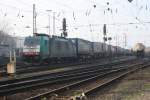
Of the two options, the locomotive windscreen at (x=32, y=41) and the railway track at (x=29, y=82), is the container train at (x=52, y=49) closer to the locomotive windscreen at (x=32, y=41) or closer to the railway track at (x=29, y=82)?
the locomotive windscreen at (x=32, y=41)

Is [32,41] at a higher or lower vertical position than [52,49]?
higher

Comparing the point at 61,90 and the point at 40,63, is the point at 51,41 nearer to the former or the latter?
the point at 40,63

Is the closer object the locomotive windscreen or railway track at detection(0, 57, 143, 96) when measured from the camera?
railway track at detection(0, 57, 143, 96)

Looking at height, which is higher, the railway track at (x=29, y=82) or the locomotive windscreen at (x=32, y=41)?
A: the locomotive windscreen at (x=32, y=41)

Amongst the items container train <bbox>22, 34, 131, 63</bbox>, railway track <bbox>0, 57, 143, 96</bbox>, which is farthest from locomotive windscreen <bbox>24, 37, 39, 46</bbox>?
railway track <bbox>0, 57, 143, 96</bbox>

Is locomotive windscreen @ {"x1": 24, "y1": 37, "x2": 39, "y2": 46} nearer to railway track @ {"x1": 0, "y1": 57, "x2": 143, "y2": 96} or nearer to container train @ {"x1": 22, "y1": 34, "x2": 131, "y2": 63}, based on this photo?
container train @ {"x1": 22, "y1": 34, "x2": 131, "y2": 63}

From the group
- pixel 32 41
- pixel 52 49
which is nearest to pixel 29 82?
pixel 32 41

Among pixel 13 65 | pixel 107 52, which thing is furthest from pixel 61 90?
pixel 107 52

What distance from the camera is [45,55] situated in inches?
1688

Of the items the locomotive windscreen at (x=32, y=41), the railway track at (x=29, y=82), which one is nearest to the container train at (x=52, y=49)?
the locomotive windscreen at (x=32, y=41)

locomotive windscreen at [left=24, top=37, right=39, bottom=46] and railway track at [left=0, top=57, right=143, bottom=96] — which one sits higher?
locomotive windscreen at [left=24, top=37, right=39, bottom=46]

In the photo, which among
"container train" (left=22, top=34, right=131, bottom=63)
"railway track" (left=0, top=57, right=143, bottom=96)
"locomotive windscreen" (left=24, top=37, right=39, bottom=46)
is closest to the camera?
"railway track" (left=0, top=57, right=143, bottom=96)

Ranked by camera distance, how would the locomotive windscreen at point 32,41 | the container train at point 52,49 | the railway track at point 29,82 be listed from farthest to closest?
the locomotive windscreen at point 32,41, the container train at point 52,49, the railway track at point 29,82

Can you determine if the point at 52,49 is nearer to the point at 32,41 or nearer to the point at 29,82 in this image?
the point at 32,41
